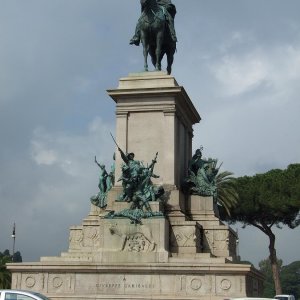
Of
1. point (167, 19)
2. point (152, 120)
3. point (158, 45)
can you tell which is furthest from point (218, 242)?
point (167, 19)

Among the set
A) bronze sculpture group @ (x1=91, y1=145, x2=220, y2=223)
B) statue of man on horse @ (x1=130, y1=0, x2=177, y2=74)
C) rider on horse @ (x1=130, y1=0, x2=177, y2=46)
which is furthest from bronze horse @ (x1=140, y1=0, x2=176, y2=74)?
bronze sculpture group @ (x1=91, y1=145, x2=220, y2=223)

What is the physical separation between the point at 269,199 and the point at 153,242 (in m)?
28.1

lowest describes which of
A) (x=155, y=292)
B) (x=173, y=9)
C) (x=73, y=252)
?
(x=155, y=292)

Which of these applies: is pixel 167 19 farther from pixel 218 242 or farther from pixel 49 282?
pixel 49 282

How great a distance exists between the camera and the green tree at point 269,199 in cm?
4847

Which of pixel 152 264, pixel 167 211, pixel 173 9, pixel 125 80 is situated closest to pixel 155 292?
pixel 152 264

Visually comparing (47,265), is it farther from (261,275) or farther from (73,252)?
(261,275)

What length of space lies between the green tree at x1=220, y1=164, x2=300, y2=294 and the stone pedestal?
2252 centimetres

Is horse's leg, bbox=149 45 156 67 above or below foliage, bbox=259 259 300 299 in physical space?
below

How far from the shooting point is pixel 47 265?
22.4m

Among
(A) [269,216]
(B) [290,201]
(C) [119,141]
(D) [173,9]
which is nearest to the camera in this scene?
(C) [119,141]

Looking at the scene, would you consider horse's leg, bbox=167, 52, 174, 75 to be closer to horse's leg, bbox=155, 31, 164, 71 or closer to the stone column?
horse's leg, bbox=155, 31, 164, 71

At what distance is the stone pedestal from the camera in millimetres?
21453

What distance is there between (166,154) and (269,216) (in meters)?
28.6
